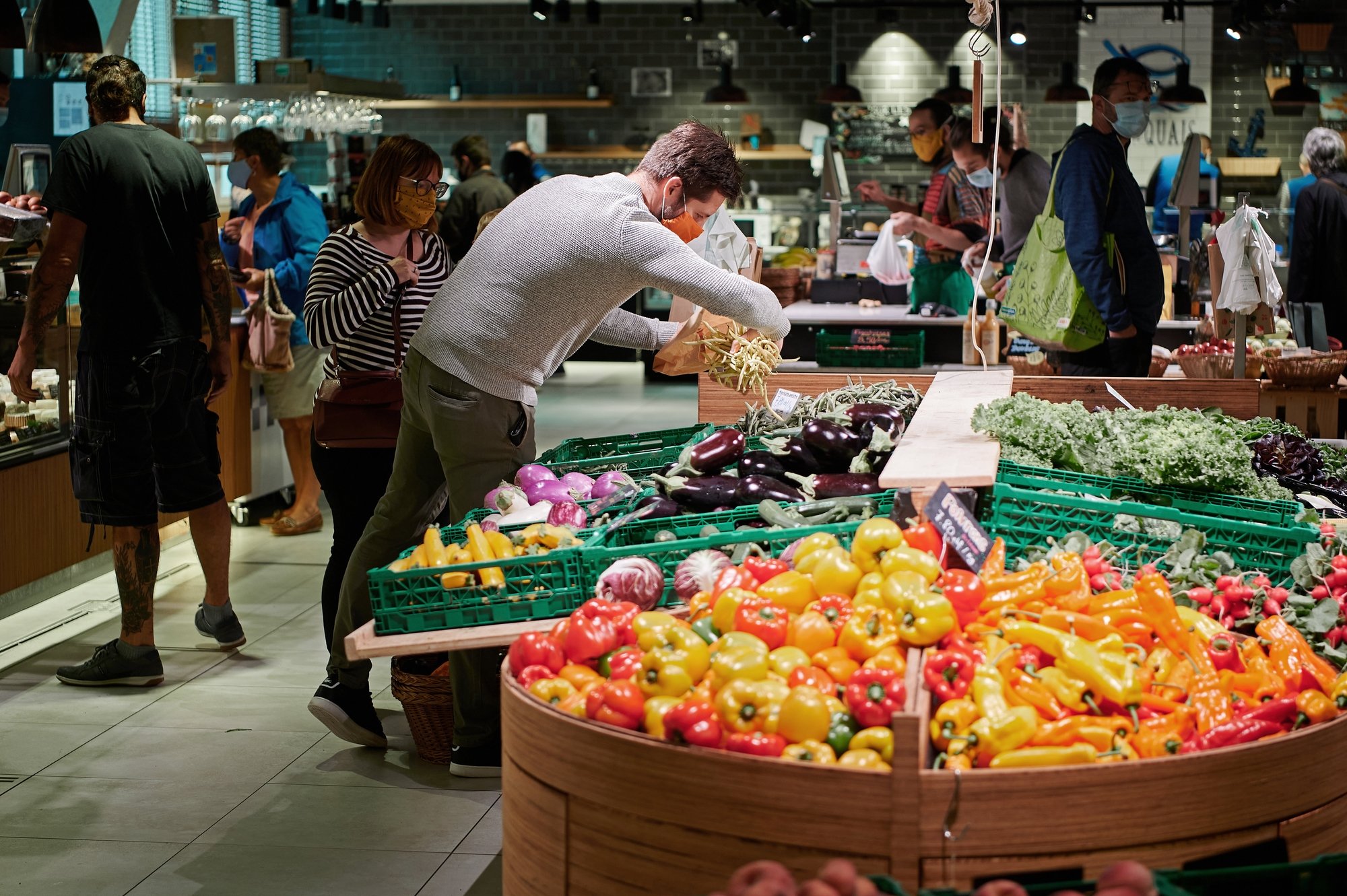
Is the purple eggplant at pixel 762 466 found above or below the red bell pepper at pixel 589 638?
above

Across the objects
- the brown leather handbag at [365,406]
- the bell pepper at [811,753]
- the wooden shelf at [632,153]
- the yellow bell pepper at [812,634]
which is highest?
the wooden shelf at [632,153]

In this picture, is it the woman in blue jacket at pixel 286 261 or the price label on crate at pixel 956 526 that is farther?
the woman in blue jacket at pixel 286 261

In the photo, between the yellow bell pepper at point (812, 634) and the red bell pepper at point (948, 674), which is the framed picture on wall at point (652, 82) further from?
the red bell pepper at point (948, 674)

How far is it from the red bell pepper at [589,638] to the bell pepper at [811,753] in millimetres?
467

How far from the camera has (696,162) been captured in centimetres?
353

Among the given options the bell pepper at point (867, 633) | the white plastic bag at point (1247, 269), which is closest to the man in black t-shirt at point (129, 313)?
the bell pepper at point (867, 633)

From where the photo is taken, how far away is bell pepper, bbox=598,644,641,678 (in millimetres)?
2467

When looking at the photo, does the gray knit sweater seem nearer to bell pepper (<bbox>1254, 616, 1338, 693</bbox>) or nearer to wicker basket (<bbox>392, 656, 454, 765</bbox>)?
wicker basket (<bbox>392, 656, 454, 765</bbox>)

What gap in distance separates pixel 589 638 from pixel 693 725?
38 cm

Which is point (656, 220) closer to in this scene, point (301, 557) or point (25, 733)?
point (25, 733)

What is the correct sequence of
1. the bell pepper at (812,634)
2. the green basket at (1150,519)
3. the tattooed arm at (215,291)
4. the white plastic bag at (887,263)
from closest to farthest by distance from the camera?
1. the bell pepper at (812,634)
2. the green basket at (1150,519)
3. the tattooed arm at (215,291)
4. the white plastic bag at (887,263)

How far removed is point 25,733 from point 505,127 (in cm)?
1218

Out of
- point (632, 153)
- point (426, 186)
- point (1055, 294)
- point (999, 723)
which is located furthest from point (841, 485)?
point (632, 153)

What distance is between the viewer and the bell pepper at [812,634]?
2.51 meters
